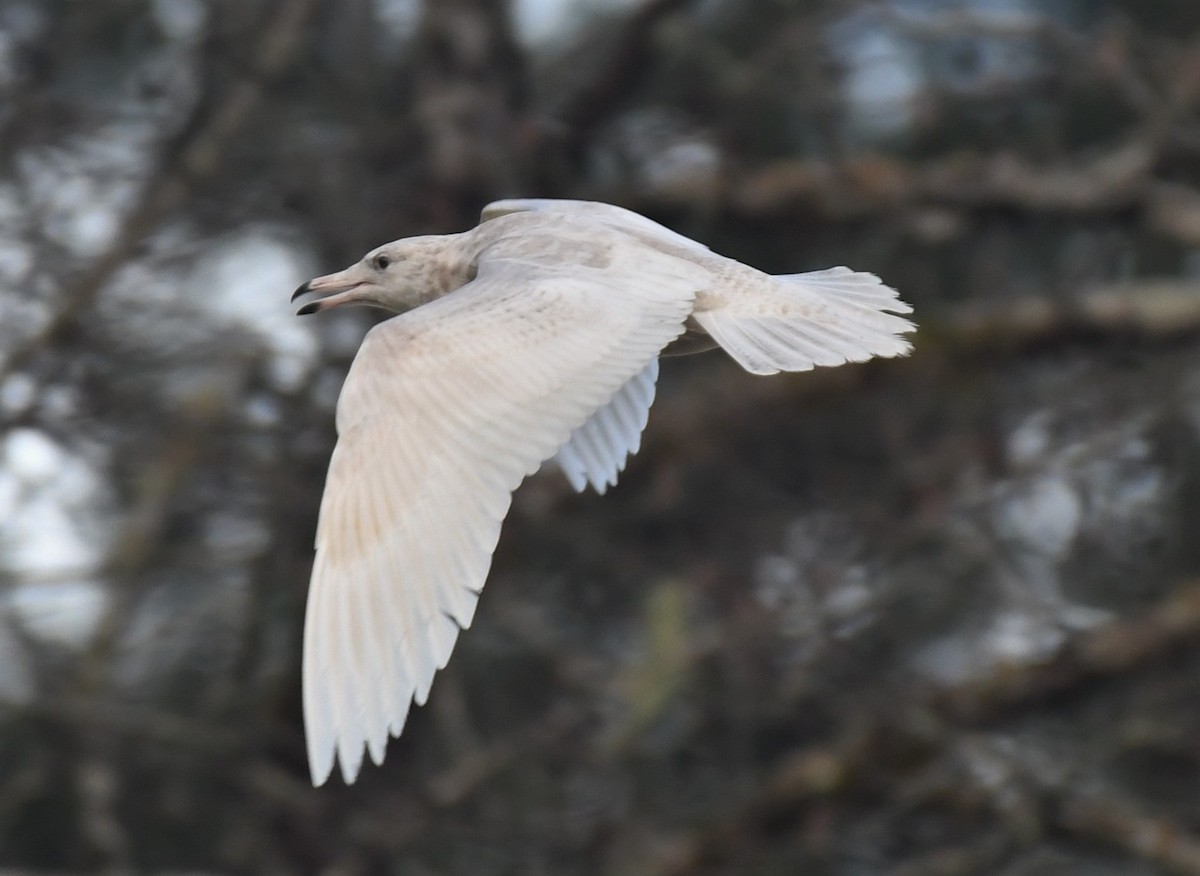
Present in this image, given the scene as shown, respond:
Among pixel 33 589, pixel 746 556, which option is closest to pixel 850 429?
pixel 746 556

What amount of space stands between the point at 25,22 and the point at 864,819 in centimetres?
363

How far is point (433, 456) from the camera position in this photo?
368 centimetres

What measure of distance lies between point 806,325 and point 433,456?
0.82m

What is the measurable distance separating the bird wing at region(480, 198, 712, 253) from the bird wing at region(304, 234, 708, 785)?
423 mm

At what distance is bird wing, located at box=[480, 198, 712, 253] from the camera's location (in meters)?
4.48

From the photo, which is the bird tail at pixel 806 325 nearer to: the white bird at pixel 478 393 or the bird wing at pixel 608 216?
the white bird at pixel 478 393

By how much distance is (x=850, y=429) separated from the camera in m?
7.80

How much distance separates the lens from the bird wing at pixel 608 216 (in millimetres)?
4480

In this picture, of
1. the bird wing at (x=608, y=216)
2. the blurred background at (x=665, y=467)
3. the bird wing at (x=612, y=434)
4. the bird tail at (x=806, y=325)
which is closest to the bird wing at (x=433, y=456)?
the bird tail at (x=806, y=325)

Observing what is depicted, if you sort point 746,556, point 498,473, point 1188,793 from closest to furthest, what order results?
1. point 498,473
2. point 1188,793
3. point 746,556

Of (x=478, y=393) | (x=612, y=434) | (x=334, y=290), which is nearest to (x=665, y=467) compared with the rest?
(x=334, y=290)

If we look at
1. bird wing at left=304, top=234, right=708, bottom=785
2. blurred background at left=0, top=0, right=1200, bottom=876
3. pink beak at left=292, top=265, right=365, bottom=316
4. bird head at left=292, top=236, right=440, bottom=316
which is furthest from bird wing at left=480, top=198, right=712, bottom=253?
blurred background at left=0, top=0, right=1200, bottom=876

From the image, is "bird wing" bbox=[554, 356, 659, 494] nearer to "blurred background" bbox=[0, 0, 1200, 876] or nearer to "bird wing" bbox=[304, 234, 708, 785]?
"bird wing" bbox=[304, 234, 708, 785]

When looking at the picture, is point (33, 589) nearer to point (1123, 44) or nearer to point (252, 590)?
point (252, 590)
